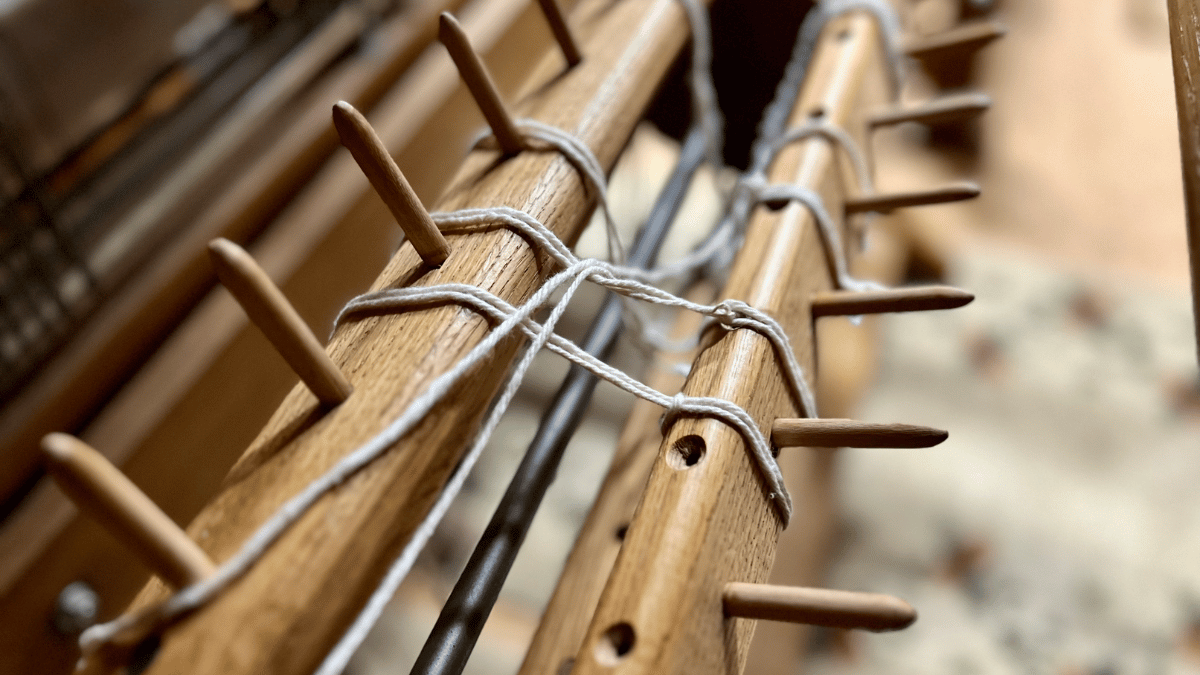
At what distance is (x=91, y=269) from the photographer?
73cm

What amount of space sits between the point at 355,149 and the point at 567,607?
1.09 ft

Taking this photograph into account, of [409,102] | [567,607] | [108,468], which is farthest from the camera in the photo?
[409,102]

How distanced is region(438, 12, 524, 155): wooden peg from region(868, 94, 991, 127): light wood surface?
344 mm

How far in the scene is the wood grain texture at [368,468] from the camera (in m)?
0.28

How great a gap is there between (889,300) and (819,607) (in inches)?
8.3

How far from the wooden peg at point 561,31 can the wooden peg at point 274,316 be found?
314 mm

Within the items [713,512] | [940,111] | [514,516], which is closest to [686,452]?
[713,512]

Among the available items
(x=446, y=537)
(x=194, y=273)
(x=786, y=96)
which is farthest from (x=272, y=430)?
(x=446, y=537)

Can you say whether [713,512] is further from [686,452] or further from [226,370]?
[226,370]

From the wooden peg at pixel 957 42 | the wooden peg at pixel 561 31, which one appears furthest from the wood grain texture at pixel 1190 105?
the wooden peg at pixel 561 31

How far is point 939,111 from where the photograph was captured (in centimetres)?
61

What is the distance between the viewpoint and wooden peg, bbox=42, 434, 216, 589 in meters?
0.25

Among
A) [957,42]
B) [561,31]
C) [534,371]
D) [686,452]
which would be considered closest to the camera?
[686,452]

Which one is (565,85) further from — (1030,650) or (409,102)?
(1030,650)
